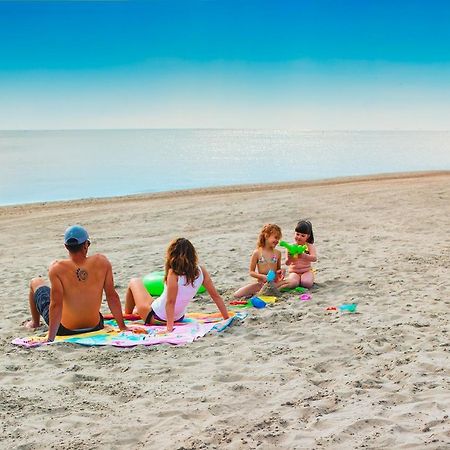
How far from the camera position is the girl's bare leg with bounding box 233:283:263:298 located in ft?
26.2

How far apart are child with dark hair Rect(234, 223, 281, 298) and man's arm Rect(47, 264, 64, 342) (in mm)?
2688

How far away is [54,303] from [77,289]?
26 centimetres

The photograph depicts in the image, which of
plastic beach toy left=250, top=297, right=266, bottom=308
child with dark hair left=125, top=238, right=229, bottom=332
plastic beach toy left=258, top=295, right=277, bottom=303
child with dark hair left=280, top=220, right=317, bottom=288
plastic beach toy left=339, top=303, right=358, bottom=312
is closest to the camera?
child with dark hair left=125, top=238, right=229, bottom=332

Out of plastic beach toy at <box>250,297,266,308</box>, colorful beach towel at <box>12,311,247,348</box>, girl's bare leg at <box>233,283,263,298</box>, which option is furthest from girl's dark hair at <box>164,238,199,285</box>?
girl's bare leg at <box>233,283,263,298</box>

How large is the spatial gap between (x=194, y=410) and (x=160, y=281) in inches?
162

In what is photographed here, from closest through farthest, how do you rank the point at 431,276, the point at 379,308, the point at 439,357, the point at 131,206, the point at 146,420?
the point at 146,420, the point at 439,357, the point at 379,308, the point at 431,276, the point at 131,206

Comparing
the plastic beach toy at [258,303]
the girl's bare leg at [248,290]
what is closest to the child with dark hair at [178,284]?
the plastic beach toy at [258,303]

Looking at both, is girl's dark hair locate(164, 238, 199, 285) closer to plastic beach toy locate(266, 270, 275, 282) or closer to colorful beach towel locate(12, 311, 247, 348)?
colorful beach towel locate(12, 311, 247, 348)

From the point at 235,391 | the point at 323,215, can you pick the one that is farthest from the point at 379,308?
the point at 323,215

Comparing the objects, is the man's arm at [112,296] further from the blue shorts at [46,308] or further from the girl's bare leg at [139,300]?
the girl's bare leg at [139,300]

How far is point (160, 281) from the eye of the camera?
8398mm

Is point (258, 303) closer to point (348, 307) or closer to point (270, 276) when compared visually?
point (270, 276)

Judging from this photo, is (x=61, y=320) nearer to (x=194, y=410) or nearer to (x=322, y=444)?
(x=194, y=410)

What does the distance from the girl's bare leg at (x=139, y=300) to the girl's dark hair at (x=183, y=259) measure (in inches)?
25.4
